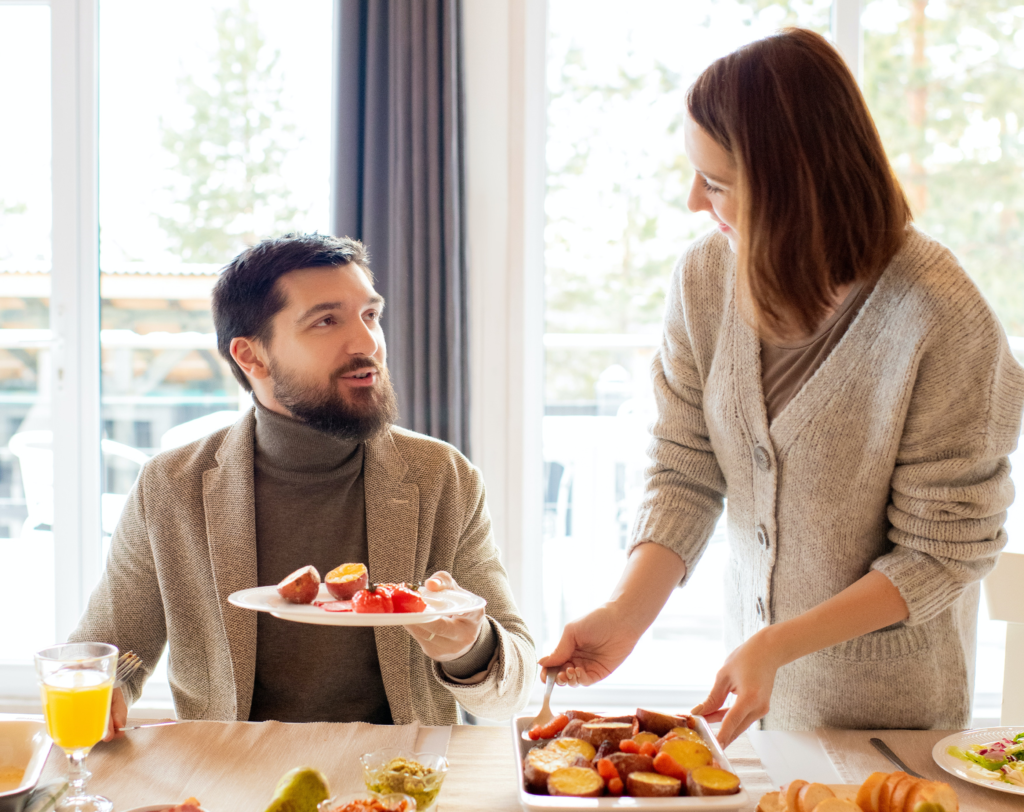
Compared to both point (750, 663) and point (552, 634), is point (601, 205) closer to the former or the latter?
point (552, 634)

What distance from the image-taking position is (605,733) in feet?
3.62

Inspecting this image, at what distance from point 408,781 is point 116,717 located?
55 cm

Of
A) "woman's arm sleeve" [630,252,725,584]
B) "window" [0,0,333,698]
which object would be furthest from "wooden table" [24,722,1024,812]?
"window" [0,0,333,698]

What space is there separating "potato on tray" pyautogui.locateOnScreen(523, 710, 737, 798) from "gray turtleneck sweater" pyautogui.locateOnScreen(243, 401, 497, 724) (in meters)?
0.66

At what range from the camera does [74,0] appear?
121 inches

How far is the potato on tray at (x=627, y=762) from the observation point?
0.97m

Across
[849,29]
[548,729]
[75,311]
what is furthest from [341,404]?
[849,29]

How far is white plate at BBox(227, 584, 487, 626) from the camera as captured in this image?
1120mm

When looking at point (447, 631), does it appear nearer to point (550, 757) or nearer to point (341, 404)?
point (550, 757)

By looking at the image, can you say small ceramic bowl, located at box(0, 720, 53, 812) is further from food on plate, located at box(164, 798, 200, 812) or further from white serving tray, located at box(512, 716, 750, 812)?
white serving tray, located at box(512, 716, 750, 812)

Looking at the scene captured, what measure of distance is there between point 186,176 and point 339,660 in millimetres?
2141

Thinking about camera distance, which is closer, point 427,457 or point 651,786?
point 651,786

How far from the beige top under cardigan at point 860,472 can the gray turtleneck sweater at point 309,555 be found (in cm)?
58

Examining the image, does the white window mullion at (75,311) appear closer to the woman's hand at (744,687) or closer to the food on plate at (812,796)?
the woman's hand at (744,687)
